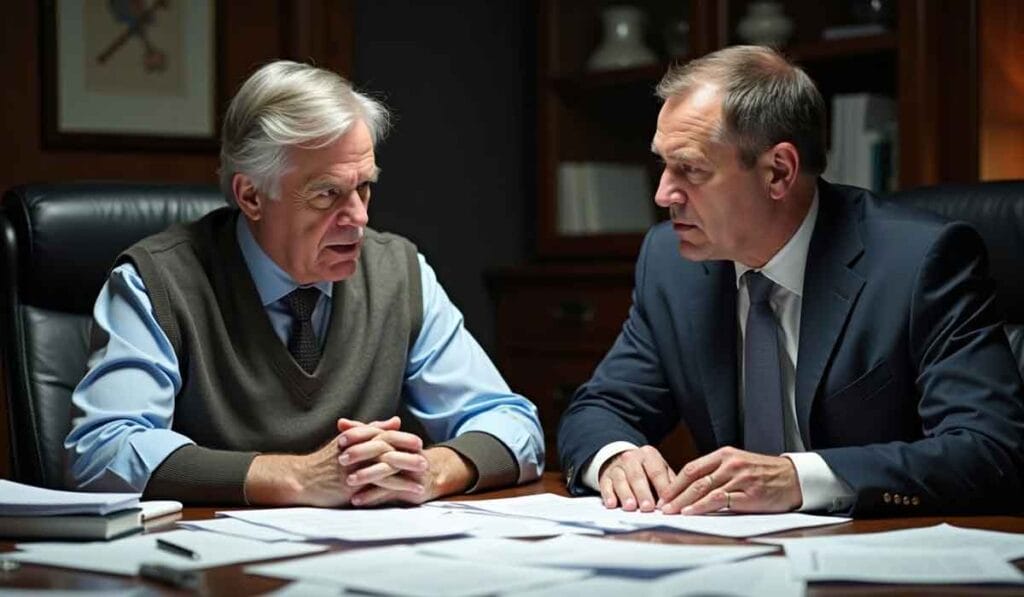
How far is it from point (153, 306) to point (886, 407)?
1.06m

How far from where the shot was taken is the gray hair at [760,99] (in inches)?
85.6

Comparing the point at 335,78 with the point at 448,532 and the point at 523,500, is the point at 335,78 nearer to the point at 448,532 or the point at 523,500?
the point at 523,500

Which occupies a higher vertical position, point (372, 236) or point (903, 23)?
point (903, 23)

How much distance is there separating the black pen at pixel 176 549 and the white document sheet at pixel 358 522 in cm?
15

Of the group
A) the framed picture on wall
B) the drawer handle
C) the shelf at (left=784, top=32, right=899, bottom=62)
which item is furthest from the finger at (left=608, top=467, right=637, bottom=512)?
the framed picture on wall

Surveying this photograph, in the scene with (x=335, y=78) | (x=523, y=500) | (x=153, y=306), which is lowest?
(x=523, y=500)

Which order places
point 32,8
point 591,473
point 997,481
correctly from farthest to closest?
point 32,8, point 591,473, point 997,481

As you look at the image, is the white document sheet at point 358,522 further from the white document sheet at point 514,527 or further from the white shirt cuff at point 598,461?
the white shirt cuff at point 598,461

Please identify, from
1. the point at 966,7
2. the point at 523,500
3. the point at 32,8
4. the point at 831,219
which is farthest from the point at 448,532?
the point at 32,8

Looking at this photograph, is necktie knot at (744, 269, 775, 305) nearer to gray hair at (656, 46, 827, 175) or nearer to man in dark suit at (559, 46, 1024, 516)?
man in dark suit at (559, 46, 1024, 516)

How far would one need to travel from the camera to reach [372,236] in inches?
95.7

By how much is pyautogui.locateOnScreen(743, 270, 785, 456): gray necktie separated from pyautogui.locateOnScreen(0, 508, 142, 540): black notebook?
943mm

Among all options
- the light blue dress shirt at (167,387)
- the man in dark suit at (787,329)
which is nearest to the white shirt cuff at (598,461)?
the man in dark suit at (787,329)

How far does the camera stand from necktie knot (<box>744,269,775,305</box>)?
2.18 m
